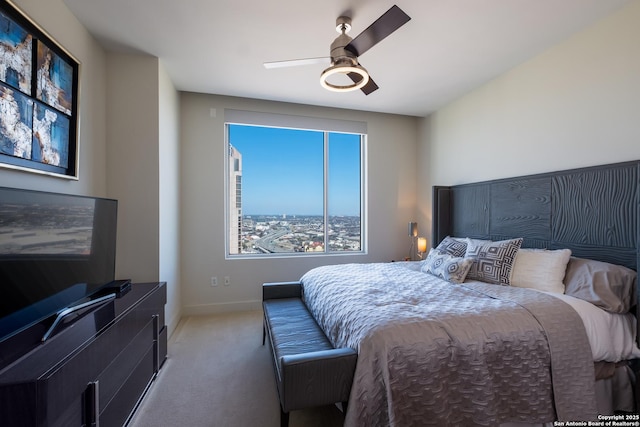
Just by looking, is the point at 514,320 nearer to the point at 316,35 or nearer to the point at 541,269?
the point at 541,269

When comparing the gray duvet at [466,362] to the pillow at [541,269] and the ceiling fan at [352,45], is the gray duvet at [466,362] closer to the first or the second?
the pillow at [541,269]

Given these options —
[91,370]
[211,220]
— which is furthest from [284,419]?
[211,220]

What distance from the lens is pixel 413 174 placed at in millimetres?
4293

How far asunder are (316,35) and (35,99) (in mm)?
1988

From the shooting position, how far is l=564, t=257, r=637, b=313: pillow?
1698 millimetres

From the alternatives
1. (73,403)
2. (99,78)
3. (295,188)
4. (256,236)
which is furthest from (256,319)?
(99,78)

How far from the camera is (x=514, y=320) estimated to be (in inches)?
60.2

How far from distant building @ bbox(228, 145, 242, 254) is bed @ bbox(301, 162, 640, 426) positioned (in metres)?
1.70

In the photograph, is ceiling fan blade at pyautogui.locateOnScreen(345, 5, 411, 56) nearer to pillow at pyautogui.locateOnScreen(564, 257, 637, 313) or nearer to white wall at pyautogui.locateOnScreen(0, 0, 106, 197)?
white wall at pyautogui.locateOnScreen(0, 0, 106, 197)

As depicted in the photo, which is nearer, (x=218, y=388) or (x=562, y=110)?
(x=218, y=388)

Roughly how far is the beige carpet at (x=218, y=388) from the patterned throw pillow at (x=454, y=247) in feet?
6.20

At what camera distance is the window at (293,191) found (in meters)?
3.75

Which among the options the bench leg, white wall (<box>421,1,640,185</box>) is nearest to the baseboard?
the bench leg

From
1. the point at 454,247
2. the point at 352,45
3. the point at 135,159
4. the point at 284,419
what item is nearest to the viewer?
the point at 284,419
